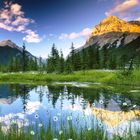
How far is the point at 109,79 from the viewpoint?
64.4 feet

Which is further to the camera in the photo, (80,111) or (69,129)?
(80,111)

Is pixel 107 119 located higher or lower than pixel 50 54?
lower

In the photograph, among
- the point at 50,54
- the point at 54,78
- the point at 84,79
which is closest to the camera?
the point at 84,79

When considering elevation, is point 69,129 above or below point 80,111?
above

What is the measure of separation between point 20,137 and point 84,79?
2096 cm

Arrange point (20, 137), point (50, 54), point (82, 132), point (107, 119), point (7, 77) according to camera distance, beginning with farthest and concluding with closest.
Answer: point (50, 54) → point (7, 77) → point (107, 119) → point (82, 132) → point (20, 137)

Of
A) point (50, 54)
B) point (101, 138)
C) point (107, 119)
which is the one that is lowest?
point (107, 119)

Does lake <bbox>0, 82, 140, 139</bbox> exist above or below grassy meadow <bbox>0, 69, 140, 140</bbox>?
below

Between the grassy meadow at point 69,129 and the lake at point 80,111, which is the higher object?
the grassy meadow at point 69,129

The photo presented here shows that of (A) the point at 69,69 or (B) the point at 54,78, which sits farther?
(A) the point at 69,69

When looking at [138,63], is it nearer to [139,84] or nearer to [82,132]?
[139,84]

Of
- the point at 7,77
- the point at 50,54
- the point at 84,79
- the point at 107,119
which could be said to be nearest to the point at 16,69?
the point at 50,54

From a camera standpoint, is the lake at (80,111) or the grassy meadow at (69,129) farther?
the lake at (80,111)

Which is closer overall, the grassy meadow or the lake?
the grassy meadow
